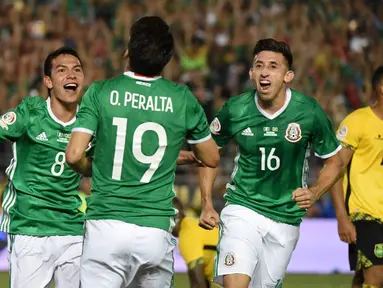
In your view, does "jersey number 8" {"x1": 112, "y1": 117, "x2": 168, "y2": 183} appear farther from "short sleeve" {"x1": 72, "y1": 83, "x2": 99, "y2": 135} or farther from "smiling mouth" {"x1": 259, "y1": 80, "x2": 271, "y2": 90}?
"smiling mouth" {"x1": 259, "y1": 80, "x2": 271, "y2": 90}

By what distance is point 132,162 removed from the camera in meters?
5.73

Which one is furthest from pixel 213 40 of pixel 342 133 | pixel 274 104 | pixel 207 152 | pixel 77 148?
pixel 77 148

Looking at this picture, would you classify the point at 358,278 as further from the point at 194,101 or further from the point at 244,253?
the point at 194,101

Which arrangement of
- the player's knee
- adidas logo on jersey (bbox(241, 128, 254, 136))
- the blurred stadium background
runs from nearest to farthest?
the player's knee < adidas logo on jersey (bbox(241, 128, 254, 136)) < the blurred stadium background

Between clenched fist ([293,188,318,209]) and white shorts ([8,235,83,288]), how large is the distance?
1.74 metres

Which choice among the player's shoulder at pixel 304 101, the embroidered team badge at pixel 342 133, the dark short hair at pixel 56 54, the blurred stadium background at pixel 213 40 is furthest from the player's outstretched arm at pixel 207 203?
the blurred stadium background at pixel 213 40

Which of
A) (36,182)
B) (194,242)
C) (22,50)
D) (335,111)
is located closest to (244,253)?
(36,182)

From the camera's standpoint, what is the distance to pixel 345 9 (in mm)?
18125

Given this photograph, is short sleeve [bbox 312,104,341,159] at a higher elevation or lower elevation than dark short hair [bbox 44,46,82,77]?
lower

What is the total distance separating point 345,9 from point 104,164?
1303 cm

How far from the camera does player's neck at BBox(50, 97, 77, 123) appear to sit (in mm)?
7559

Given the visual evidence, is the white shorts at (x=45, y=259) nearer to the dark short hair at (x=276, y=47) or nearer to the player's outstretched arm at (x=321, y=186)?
Answer: the player's outstretched arm at (x=321, y=186)

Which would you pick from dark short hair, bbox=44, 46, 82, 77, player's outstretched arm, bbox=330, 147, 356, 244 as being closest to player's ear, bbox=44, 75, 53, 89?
dark short hair, bbox=44, 46, 82, 77

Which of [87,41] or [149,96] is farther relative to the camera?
[87,41]
